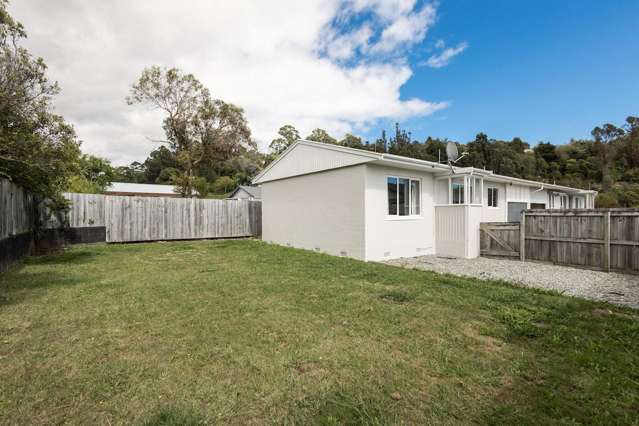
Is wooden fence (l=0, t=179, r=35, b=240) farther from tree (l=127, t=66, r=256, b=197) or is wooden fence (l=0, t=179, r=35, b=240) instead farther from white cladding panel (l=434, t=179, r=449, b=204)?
tree (l=127, t=66, r=256, b=197)

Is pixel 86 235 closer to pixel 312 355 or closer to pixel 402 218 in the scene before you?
pixel 402 218

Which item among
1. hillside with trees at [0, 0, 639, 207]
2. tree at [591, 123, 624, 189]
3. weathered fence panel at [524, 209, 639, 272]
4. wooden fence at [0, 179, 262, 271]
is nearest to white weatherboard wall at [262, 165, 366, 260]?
wooden fence at [0, 179, 262, 271]

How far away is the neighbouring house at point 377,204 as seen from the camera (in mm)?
9078

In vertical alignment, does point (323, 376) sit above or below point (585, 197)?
below

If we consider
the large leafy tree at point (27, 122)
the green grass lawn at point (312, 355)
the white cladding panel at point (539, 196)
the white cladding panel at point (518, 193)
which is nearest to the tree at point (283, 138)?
the white cladding panel at point (539, 196)

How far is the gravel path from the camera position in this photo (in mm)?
5422

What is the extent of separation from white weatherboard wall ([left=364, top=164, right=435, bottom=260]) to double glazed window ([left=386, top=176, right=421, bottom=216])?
0.53 ft

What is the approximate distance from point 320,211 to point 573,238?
24.5 feet

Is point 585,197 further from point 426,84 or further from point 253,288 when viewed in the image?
point 253,288

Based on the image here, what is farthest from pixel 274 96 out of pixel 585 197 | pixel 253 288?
pixel 585 197

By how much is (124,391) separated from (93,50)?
1221 centimetres

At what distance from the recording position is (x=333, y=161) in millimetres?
9977

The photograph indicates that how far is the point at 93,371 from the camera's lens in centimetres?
264

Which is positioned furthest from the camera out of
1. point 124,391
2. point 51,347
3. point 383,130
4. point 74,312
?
point 383,130
